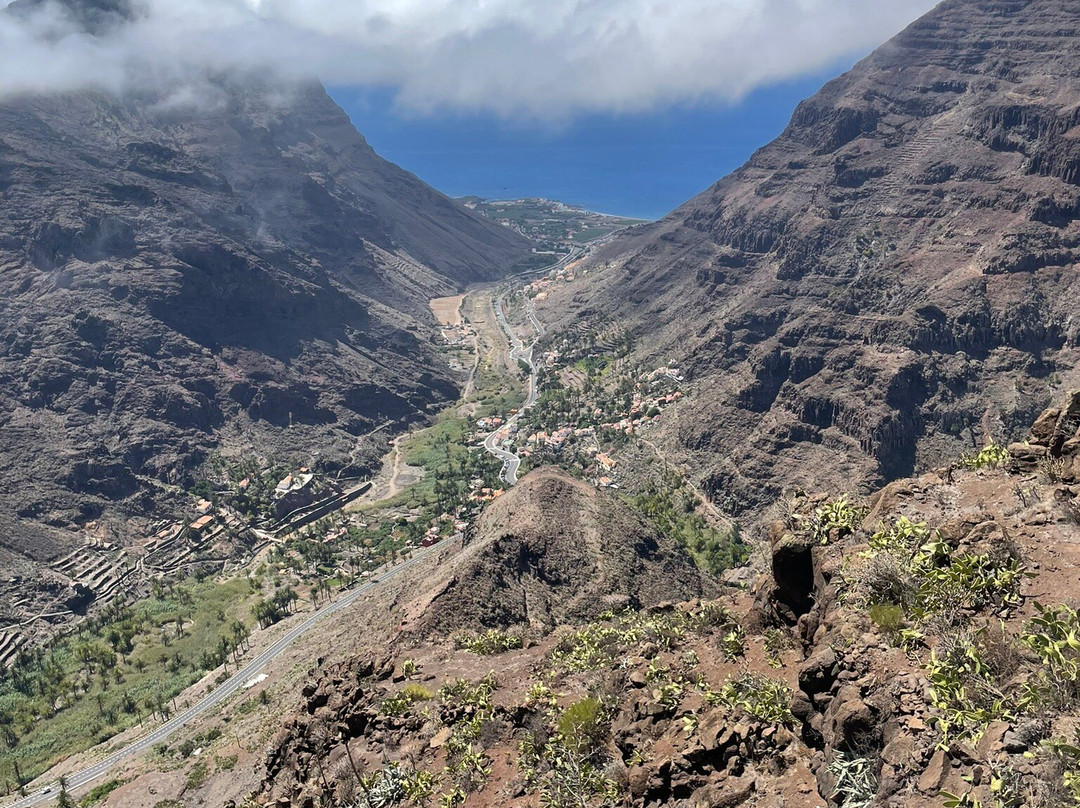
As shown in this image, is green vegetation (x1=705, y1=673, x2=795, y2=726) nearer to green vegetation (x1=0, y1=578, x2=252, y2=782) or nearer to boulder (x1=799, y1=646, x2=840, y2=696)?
boulder (x1=799, y1=646, x2=840, y2=696)

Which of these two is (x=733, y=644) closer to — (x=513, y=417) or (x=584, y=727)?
(x=584, y=727)

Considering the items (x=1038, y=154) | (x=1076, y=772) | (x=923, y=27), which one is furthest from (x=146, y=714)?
(x=923, y=27)

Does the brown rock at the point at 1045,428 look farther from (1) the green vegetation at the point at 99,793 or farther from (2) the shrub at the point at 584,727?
(1) the green vegetation at the point at 99,793

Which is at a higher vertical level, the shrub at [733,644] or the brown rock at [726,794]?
the shrub at [733,644]

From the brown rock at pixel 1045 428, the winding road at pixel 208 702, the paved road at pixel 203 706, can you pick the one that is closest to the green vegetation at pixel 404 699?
the brown rock at pixel 1045 428

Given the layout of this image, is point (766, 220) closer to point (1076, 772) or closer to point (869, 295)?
point (869, 295)

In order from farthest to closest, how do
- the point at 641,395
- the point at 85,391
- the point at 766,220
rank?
the point at 766,220 < the point at 641,395 < the point at 85,391
